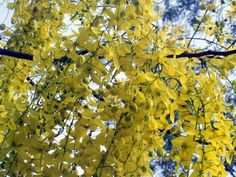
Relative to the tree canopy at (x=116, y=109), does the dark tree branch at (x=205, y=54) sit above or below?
above

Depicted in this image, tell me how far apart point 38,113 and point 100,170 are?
8.0 inches

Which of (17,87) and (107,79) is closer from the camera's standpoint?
(107,79)

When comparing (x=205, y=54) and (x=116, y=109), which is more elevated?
(x=205, y=54)

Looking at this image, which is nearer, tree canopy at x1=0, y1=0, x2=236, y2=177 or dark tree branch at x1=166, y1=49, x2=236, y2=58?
tree canopy at x1=0, y1=0, x2=236, y2=177

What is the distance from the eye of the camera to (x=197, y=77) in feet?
4.30

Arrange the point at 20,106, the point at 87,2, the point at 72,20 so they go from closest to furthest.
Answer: the point at 20,106
the point at 87,2
the point at 72,20

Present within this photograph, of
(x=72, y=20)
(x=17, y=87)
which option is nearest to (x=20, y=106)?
(x=17, y=87)

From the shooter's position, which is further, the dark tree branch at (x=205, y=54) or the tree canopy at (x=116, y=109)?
the dark tree branch at (x=205, y=54)

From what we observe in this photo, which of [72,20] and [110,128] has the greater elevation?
[72,20]

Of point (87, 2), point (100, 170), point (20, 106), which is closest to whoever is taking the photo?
point (100, 170)

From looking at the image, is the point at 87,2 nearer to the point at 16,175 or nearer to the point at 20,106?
the point at 20,106

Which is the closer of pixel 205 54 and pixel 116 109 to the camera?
→ pixel 116 109

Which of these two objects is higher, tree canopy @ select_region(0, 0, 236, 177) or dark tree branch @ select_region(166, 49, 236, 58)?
dark tree branch @ select_region(166, 49, 236, 58)

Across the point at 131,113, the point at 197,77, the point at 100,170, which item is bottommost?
the point at 100,170
